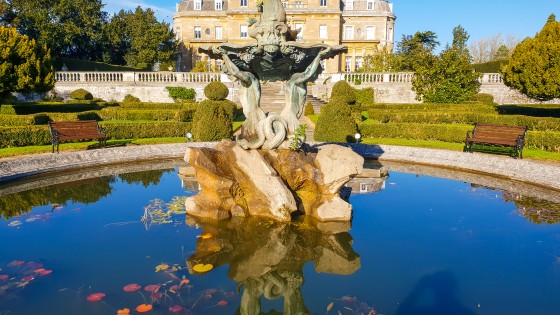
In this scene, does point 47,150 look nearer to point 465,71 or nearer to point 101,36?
point 465,71

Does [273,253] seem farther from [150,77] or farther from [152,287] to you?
[150,77]

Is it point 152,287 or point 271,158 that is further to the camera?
point 271,158

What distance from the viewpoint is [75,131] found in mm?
14773

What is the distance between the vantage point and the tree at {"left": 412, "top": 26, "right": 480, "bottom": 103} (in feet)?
94.8

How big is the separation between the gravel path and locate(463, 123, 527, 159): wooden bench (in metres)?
0.84

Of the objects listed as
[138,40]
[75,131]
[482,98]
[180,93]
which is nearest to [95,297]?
[75,131]

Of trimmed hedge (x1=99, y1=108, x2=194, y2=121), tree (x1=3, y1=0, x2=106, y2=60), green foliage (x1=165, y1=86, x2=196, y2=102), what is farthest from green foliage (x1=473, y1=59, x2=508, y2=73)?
tree (x1=3, y1=0, x2=106, y2=60)

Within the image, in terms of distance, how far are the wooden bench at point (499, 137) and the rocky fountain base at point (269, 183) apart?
8216 mm

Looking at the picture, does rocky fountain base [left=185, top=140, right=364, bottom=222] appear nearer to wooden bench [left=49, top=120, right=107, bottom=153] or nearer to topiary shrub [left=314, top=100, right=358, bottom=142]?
topiary shrub [left=314, top=100, right=358, bottom=142]

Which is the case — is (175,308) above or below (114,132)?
below

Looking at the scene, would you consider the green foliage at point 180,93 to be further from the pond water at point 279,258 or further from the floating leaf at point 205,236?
the floating leaf at point 205,236

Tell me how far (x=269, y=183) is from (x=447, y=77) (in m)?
25.0

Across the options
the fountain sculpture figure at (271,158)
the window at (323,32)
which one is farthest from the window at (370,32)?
the fountain sculpture figure at (271,158)

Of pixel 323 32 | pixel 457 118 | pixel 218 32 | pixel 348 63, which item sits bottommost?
pixel 457 118
